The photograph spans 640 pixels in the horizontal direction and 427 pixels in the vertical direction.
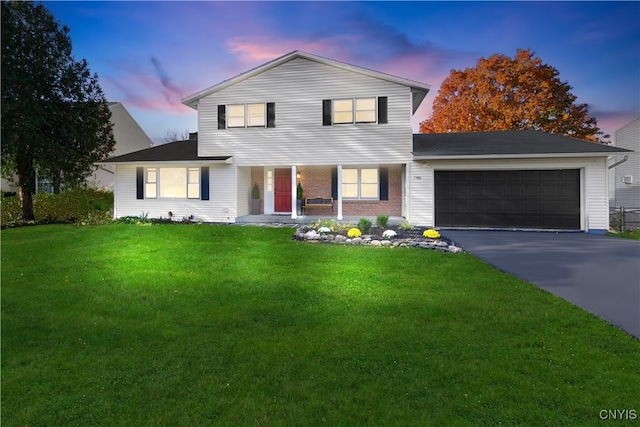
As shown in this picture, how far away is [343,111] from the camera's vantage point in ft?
51.3

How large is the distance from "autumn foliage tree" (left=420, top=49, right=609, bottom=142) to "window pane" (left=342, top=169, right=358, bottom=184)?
519 inches

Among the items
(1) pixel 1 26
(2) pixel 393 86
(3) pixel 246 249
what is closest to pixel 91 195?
(1) pixel 1 26

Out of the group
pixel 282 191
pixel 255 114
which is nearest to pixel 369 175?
pixel 282 191

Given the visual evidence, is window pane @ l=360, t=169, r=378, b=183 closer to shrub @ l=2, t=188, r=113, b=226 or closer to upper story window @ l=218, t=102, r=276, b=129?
upper story window @ l=218, t=102, r=276, b=129

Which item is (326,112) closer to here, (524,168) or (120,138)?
(524,168)

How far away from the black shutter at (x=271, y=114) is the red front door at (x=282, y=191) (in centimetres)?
242

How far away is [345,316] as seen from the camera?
4.96 m

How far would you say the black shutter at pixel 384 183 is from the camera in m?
16.4

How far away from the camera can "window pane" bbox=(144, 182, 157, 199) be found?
17.0 meters

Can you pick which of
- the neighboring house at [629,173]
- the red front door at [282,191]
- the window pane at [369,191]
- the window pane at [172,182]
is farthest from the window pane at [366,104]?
the neighboring house at [629,173]

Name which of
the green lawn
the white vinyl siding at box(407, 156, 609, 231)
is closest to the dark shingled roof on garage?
the white vinyl siding at box(407, 156, 609, 231)

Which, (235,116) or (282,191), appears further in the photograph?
(282,191)

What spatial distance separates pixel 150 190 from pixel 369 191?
10.0 meters

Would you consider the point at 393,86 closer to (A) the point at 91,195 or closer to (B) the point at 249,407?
(B) the point at 249,407
